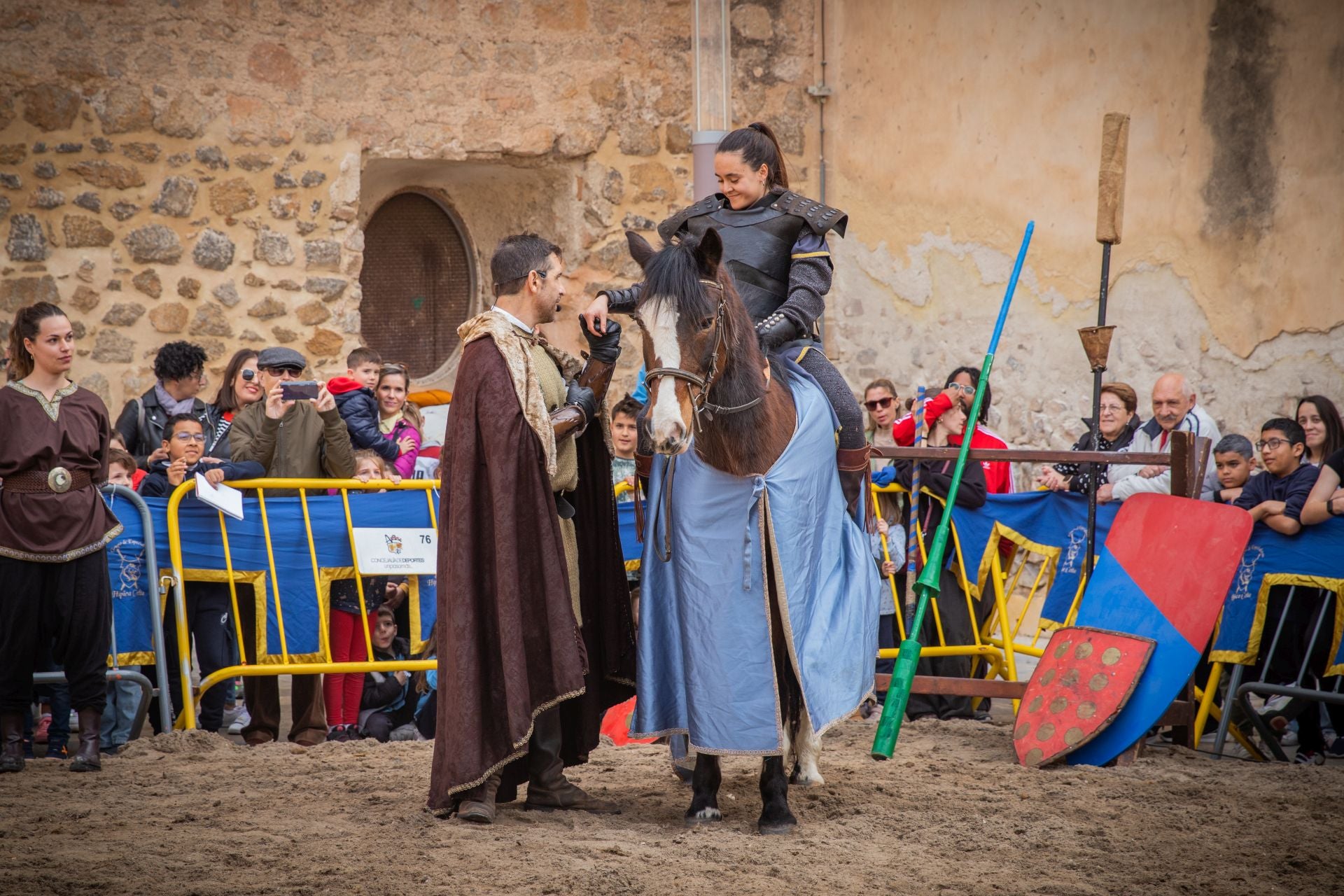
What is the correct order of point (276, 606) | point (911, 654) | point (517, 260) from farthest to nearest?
point (276, 606) < point (911, 654) < point (517, 260)

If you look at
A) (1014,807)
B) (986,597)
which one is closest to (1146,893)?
(1014,807)

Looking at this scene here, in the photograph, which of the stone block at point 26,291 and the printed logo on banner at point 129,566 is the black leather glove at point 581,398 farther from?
the stone block at point 26,291

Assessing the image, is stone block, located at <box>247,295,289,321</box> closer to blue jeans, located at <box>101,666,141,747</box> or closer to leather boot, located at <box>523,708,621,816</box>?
blue jeans, located at <box>101,666,141,747</box>

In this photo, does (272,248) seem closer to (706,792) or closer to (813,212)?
(813,212)

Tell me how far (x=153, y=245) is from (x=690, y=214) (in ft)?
16.4

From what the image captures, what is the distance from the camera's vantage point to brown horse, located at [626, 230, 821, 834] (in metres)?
4.03

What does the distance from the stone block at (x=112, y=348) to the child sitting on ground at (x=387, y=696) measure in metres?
3.32

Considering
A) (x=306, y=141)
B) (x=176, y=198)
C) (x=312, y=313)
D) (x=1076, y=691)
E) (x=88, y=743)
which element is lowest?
(x=88, y=743)

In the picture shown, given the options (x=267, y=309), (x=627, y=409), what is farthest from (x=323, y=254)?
(x=627, y=409)

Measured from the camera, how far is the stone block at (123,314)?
8578mm

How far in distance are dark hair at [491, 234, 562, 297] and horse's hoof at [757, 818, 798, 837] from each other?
1.94m

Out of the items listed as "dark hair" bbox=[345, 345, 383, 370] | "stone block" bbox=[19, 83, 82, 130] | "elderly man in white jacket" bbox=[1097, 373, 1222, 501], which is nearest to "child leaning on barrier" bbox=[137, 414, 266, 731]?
"dark hair" bbox=[345, 345, 383, 370]

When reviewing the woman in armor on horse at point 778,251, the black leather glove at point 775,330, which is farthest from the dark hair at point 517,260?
the black leather glove at point 775,330

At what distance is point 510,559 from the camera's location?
168 inches
